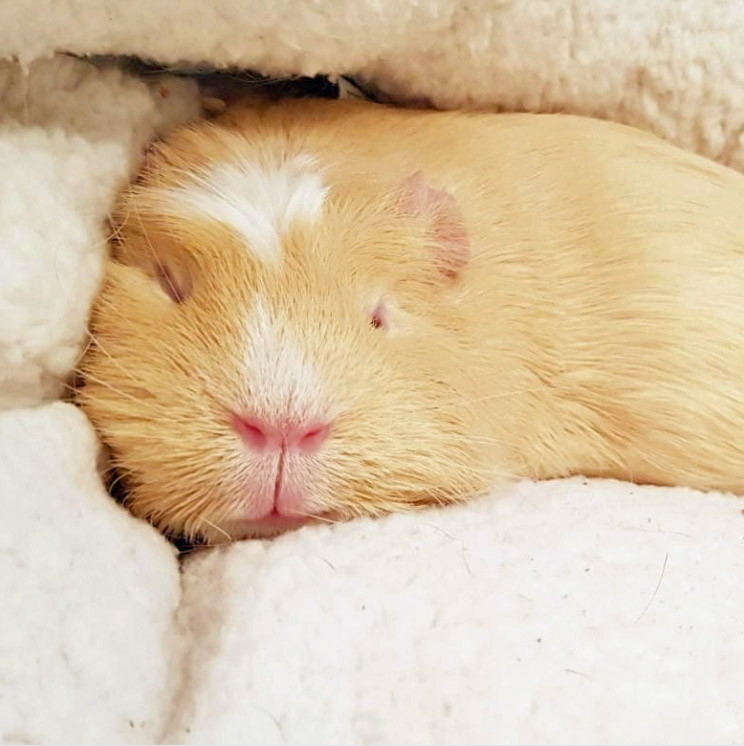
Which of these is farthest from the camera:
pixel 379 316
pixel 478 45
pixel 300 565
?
pixel 478 45

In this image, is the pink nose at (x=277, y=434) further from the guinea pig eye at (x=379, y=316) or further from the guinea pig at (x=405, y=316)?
the guinea pig eye at (x=379, y=316)

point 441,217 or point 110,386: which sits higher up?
point 441,217

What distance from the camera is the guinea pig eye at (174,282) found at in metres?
0.87

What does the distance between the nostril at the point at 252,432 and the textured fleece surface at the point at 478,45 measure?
334 millimetres

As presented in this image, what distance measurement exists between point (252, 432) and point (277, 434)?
0.07 feet

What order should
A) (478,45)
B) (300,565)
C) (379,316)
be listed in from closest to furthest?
(300,565) < (379,316) < (478,45)

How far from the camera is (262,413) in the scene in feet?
2.54

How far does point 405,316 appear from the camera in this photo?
0.87m

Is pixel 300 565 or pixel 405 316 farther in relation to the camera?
pixel 405 316

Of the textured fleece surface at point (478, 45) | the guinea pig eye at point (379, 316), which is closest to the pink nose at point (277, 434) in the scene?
the guinea pig eye at point (379, 316)

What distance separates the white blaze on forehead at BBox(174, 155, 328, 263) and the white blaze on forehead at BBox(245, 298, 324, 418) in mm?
73

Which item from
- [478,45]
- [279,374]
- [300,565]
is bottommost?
[300,565]

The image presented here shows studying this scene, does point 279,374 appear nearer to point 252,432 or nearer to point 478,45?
point 252,432

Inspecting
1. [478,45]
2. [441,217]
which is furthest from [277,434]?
[478,45]
